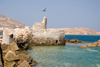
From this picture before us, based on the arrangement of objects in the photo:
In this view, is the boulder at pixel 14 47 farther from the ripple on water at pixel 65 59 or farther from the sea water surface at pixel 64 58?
the ripple on water at pixel 65 59

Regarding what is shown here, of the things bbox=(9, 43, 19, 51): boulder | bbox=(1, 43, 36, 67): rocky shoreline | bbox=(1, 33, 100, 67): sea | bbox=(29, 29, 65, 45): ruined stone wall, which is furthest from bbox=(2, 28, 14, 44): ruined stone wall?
bbox=(29, 29, 65, 45): ruined stone wall

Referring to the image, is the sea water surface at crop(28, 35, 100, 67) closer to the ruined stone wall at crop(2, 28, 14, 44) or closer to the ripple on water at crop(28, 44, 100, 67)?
the ripple on water at crop(28, 44, 100, 67)

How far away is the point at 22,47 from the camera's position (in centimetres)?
1452

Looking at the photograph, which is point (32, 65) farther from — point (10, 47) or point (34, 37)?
point (34, 37)

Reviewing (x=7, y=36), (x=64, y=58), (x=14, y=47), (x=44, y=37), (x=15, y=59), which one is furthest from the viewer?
(x=44, y=37)

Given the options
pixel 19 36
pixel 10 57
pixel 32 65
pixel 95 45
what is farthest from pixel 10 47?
pixel 95 45

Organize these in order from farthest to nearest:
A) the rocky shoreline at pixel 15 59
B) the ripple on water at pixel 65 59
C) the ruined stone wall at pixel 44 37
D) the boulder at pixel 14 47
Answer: the ruined stone wall at pixel 44 37
the boulder at pixel 14 47
the ripple on water at pixel 65 59
the rocky shoreline at pixel 15 59

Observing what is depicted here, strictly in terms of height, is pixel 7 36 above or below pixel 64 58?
above

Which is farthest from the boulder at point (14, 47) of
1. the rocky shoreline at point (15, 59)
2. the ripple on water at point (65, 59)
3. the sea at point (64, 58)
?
the ripple on water at point (65, 59)

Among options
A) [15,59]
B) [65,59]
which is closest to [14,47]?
[15,59]

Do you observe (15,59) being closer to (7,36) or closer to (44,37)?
(7,36)

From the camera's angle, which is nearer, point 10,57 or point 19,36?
point 10,57

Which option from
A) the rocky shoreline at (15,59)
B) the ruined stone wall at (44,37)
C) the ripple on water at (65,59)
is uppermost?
the ruined stone wall at (44,37)

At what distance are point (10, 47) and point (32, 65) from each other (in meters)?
5.46
